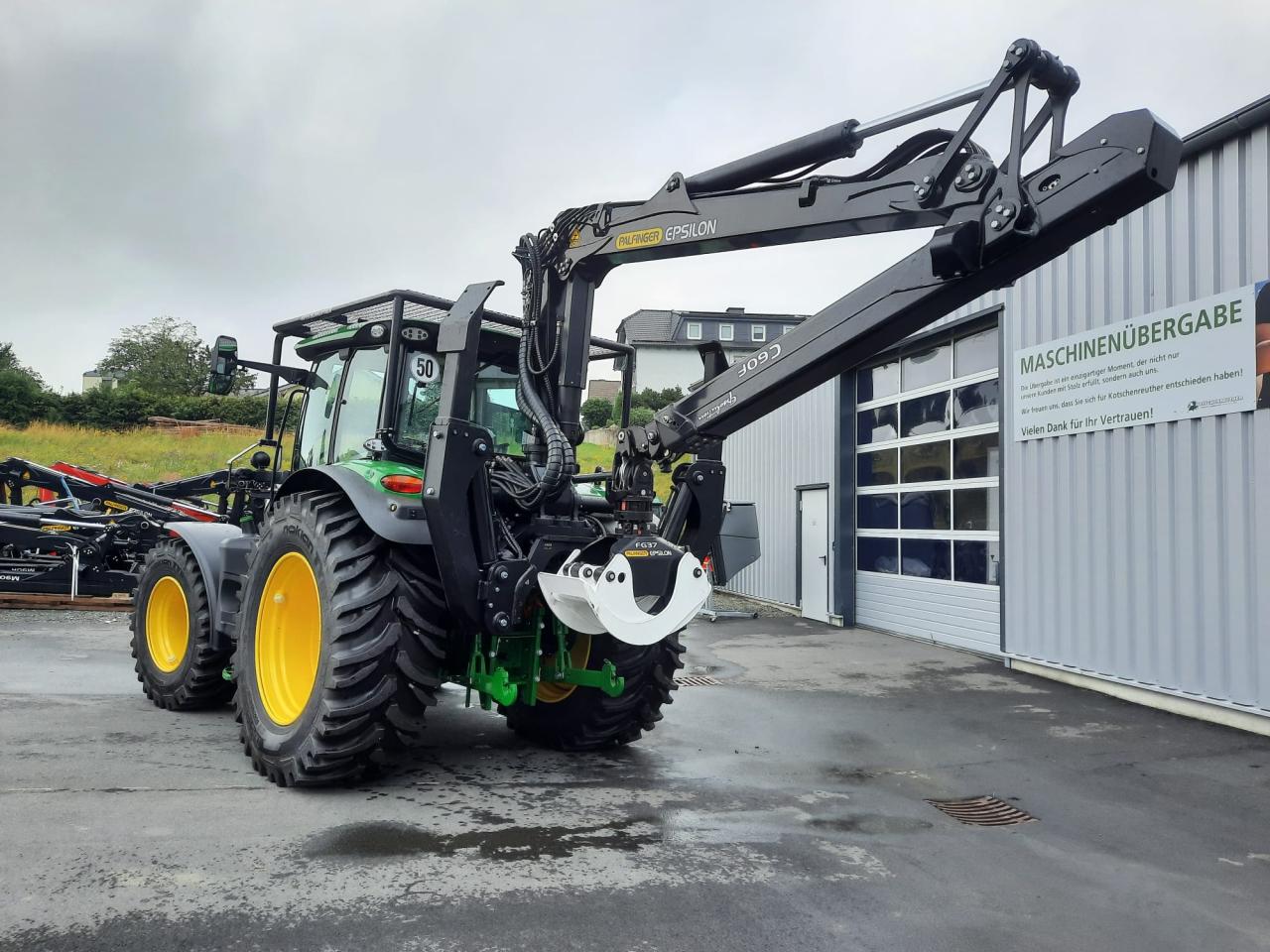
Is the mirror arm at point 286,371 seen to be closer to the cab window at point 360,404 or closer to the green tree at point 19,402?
the cab window at point 360,404

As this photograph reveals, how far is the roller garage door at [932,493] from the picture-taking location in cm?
998

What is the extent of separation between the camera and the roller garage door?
998cm

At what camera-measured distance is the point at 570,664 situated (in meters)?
4.87

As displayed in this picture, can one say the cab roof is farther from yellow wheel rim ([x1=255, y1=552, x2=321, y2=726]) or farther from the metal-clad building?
the metal-clad building

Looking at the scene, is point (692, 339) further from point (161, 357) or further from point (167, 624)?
point (167, 624)

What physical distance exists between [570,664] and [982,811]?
7.39 feet

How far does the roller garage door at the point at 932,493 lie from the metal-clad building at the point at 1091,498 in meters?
0.03

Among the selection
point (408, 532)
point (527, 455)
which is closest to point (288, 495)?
point (408, 532)

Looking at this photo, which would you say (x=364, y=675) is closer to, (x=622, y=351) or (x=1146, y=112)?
Answer: (x=622, y=351)

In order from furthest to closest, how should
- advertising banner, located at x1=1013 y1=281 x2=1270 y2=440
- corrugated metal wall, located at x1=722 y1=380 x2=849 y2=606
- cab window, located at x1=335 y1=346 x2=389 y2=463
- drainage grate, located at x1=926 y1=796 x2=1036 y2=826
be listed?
corrugated metal wall, located at x1=722 y1=380 x2=849 y2=606, advertising banner, located at x1=1013 y1=281 x2=1270 y2=440, cab window, located at x1=335 y1=346 x2=389 y2=463, drainage grate, located at x1=926 y1=796 x2=1036 y2=826

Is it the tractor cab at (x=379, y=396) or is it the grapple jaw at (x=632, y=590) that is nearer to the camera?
the grapple jaw at (x=632, y=590)

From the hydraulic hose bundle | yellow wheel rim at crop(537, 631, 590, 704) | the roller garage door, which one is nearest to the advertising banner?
the roller garage door


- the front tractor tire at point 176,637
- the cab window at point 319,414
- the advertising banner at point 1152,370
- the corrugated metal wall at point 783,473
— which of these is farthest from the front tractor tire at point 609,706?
the corrugated metal wall at point 783,473

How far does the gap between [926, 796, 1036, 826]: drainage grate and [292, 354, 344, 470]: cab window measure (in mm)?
4007
